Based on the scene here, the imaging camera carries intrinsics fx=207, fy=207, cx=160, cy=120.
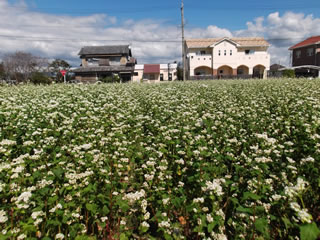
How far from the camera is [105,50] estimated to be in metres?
49.8

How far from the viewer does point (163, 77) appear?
58.2 m

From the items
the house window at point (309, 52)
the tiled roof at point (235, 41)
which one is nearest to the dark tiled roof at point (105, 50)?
the tiled roof at point (235, 41)

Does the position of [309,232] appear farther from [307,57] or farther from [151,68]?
[151,68]

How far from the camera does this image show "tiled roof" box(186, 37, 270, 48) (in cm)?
4512

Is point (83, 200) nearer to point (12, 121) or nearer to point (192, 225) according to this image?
point (192, 225)

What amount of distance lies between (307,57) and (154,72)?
35.3 meters

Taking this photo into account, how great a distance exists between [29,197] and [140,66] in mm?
58823

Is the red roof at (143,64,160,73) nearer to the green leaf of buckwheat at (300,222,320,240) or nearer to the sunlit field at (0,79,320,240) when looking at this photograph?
the sunlit field at (0,79,320,240)

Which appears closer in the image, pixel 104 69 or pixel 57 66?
pixel 104 69

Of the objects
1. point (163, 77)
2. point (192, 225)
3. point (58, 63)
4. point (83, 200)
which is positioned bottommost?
point (192, 225)

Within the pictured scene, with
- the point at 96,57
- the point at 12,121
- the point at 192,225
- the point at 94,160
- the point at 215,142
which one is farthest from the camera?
the point at 96,57

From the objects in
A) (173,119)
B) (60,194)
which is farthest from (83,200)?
(173,119)

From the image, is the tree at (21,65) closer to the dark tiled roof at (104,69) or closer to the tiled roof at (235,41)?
the dark tiled roof at (104,69)

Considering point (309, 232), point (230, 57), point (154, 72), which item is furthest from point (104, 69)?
point (309, 232)
